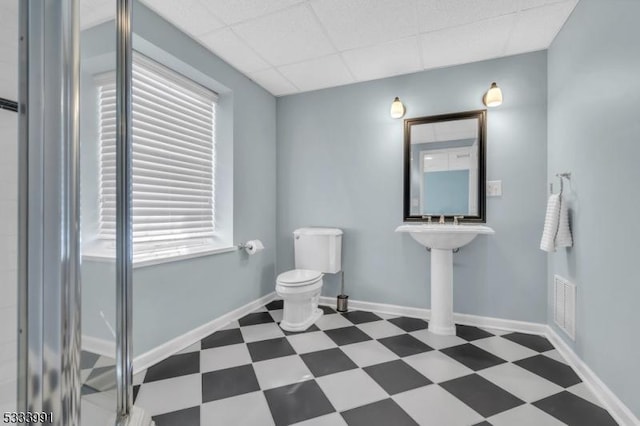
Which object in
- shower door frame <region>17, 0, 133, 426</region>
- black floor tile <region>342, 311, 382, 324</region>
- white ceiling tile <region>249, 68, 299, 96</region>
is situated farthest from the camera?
white ceiling tile <region>249, 68, 299, 96</region>

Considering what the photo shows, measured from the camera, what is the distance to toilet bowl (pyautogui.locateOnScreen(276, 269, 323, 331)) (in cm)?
216

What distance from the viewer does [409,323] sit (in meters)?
2.34

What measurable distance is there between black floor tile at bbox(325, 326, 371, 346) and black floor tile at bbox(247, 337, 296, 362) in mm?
346

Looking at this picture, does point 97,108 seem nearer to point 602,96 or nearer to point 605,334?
point 602,96

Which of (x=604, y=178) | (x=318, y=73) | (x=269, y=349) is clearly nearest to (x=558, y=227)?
(x=604, y=178)

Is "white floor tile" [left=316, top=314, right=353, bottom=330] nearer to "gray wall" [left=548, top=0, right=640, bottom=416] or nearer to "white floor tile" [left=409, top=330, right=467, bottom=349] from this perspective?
"white floor tile" [left=409, top=330, right=467, bottom=349]

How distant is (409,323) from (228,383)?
151 centimetres

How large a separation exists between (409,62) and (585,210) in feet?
5.39

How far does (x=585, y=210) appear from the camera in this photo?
1.59m

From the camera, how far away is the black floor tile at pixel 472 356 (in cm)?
171

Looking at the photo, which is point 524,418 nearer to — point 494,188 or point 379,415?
point 379,415

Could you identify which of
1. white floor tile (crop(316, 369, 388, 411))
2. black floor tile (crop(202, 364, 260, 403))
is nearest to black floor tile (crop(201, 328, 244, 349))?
black floor tile (crop(202, 364, 260, 403))

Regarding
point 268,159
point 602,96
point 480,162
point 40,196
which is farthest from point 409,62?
point 40,196

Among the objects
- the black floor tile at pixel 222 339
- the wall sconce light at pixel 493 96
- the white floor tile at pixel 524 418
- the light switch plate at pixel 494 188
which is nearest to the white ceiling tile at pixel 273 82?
the wall sconce light at pixel 493 96
